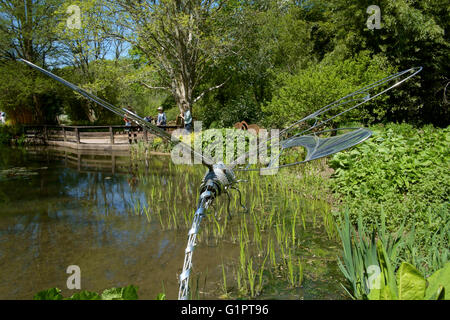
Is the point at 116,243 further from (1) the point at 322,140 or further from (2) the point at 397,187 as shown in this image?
(2) the point at 397,187

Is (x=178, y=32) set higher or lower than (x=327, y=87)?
higher

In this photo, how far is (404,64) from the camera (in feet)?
43.9

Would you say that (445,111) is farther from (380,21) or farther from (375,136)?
(375,136)

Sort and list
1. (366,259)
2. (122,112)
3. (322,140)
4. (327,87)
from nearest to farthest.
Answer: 1. (122,112)
2. (366,259)
3. (322,140)
4. (327,87)

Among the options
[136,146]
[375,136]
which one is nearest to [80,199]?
A: [375,136]

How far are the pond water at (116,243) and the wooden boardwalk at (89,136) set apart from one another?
7308 mm

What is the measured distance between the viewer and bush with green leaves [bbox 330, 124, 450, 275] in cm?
403

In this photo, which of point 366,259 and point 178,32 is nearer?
point 366,259

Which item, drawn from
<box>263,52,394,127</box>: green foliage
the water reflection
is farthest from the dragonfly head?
<box>263,52,394,127</box>: green foliage

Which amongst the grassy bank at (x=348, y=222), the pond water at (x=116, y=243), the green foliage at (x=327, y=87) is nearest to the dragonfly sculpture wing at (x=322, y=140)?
the grassy bank at (x=348, y=222)

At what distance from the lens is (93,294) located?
1217mm

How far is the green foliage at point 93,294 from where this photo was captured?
1.19 metres

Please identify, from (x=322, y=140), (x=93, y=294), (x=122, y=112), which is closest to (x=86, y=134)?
(x=322, y=140)

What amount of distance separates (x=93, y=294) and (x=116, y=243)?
3.62m
